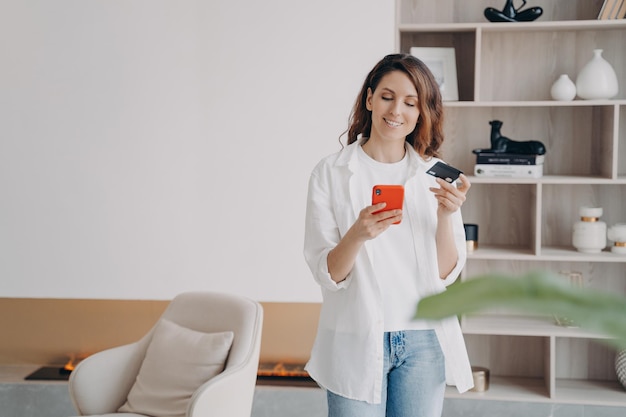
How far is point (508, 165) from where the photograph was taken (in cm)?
328

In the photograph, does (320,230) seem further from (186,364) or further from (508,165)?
(508,165)

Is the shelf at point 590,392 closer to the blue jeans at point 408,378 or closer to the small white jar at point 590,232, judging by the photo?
the small white jar at point 590,232

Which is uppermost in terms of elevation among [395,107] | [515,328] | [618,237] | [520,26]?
[520,26]

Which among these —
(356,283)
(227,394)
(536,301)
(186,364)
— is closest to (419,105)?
(356,283)

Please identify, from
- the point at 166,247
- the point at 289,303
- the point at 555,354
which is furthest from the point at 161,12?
the point at 555,354

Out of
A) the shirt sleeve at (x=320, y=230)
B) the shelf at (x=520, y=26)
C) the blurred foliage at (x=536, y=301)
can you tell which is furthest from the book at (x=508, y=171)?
the blurred foliage at (x=536, y=301)

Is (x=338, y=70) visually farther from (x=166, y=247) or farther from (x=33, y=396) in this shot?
(x=33, y=396)

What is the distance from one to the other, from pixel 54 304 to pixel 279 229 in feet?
4.05

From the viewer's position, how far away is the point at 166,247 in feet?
11.4

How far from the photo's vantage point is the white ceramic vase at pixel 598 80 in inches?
126

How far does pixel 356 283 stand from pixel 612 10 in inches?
79.0

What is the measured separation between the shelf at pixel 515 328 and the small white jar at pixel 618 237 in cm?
39

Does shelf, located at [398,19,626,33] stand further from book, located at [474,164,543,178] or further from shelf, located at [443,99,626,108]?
book, located at [474,164,543,178]

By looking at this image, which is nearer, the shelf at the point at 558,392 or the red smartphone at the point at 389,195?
the red smartphone at the point at 389,195
